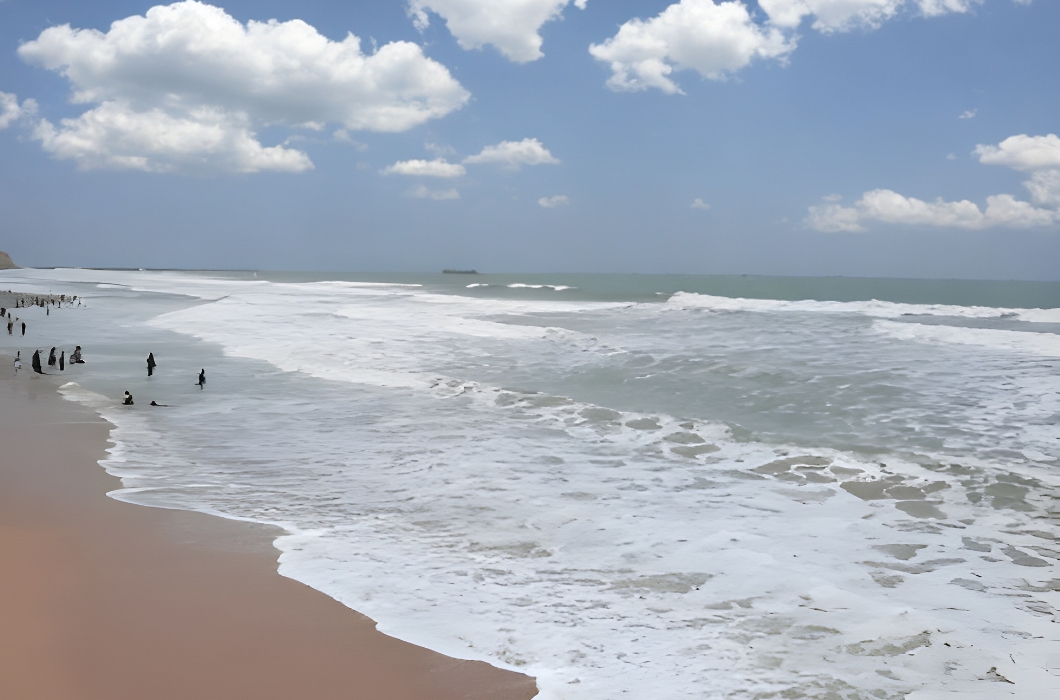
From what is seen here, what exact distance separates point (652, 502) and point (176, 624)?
6504mm

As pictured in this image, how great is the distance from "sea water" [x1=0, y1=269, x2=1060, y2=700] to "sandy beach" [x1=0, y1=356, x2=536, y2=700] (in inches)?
15.0

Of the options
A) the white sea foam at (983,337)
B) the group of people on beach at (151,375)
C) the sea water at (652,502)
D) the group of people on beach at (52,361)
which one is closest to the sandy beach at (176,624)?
the sea water at (652,502)

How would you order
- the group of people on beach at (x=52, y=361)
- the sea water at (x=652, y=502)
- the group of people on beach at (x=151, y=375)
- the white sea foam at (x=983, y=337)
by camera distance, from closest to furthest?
the sea water at (x=652, y=502)
the group of people on beach at (x=151, y=375)
the group of people on beach at (x=52, y=361)
the white sea foam at (x=983, y=337)

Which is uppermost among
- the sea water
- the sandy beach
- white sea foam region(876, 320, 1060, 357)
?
white sea foam region(876, 320, 1060, 357)

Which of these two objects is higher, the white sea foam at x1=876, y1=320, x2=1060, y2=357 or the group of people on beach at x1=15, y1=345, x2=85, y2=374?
the white sea foam at x1=876, y1=320, x2=1060, y2=357

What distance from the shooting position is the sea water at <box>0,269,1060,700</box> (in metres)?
6.03

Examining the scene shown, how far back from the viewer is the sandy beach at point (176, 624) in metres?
5.23

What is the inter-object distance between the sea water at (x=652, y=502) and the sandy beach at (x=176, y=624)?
38 centimetres

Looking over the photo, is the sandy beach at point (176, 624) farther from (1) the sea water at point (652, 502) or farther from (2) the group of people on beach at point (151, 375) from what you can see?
(2) the group of people on beach at point (151, 375)

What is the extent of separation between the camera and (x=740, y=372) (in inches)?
926

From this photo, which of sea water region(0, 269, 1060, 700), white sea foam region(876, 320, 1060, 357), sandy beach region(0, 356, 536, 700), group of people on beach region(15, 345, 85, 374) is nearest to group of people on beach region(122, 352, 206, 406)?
sea water region(0, 269, 1060, 700)

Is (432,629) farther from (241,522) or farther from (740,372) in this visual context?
(740,372)

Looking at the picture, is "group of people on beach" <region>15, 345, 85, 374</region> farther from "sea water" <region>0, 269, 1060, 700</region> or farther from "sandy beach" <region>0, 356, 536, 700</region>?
"sandy beach" <region>0, 356, 536, 700</region>

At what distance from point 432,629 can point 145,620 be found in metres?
2.50
